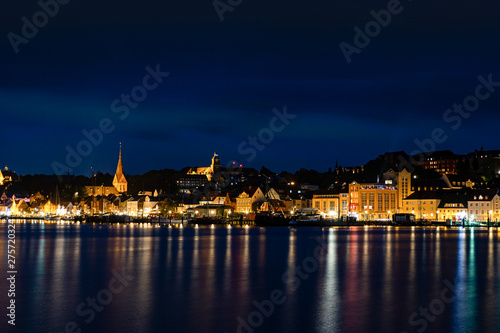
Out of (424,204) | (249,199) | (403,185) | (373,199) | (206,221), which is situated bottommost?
(206,221)

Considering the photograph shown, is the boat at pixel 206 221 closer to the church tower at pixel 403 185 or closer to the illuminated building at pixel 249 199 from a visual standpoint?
the illuminated building at pixel 249 199

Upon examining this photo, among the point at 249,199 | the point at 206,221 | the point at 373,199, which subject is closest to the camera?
the point at 206,221

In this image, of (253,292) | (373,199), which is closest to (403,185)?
(373,199)

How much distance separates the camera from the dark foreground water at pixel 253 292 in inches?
837

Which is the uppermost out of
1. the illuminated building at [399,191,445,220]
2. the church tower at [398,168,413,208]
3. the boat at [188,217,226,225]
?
the church tower at [398,168,413,208]

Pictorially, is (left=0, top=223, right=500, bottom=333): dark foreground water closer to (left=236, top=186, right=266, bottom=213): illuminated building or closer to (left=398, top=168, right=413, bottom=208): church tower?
(left=398, top=168, right=413, bottom=208): church tower

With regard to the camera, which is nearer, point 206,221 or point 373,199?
point 206,221

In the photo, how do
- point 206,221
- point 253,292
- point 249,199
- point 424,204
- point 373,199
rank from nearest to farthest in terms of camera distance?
point 253,292, point 424,204, point 206,221, point 373,199, point 249,199

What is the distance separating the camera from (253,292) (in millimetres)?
27750

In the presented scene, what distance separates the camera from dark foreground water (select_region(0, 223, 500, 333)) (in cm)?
2127

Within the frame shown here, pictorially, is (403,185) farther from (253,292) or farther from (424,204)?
(253,292)

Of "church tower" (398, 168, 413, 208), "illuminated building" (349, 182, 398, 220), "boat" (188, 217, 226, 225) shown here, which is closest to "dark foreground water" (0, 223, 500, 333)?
"boat" (188, 217, 226, 225)

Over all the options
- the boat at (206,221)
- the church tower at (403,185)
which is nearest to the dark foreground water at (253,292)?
the boat at (206,221)

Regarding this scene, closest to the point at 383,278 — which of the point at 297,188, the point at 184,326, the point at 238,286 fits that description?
the point at 238,286
